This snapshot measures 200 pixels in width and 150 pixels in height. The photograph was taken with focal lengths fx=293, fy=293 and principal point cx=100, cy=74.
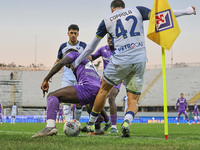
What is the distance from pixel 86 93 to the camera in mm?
5246

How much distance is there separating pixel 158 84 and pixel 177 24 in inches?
1479

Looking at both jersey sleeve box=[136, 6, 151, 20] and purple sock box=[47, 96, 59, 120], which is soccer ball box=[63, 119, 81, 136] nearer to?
purple sock box=[47, 96, 59, 120]

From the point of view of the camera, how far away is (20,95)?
142ft

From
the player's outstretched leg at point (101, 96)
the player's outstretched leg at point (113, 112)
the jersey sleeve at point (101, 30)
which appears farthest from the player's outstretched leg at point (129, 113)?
the player's outstretched leg at point (113, 112)

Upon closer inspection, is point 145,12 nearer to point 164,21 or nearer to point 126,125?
point 164,21

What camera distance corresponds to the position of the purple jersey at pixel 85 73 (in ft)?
17.8

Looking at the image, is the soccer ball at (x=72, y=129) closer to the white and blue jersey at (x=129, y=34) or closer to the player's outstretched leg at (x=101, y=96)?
the player's outstretched leg at (x=101, y=96)

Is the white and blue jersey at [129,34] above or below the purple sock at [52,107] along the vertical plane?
above

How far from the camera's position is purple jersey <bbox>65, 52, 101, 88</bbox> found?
17.8ft

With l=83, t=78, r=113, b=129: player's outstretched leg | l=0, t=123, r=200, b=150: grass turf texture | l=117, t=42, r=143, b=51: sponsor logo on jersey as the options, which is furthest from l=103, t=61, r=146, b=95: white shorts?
l=0, t=123, r=200, b=150: grass turf texture

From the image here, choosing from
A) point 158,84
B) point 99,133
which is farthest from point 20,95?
point 99,133

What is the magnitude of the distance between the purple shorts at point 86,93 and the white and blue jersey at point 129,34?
807 millimetres

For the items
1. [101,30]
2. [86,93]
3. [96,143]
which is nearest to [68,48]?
[86,93]

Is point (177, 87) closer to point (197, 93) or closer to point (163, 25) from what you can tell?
point (197, 93)
